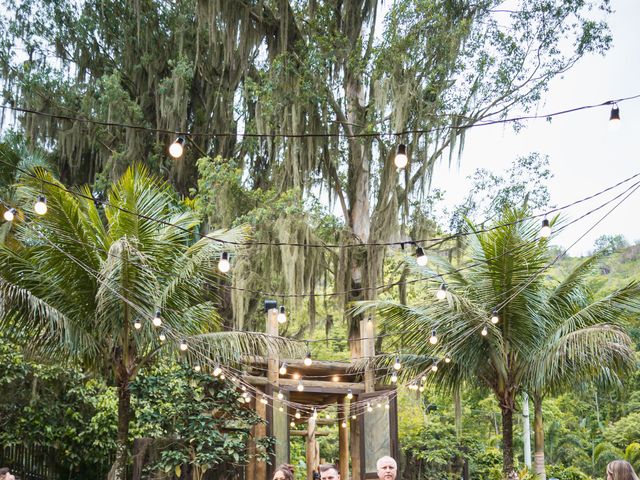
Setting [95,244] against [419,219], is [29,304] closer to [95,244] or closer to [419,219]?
[95,244]

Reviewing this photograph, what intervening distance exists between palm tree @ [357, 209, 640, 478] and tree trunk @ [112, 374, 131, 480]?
14.0 feet

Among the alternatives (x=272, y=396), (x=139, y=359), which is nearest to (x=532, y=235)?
(x=272, y=396)

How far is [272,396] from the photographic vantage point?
1264 cm

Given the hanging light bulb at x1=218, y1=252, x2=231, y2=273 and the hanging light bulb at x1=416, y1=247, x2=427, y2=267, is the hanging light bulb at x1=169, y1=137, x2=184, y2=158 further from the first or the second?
the hanging light bulb at x1=416, y1=247, x2=427, y2=267

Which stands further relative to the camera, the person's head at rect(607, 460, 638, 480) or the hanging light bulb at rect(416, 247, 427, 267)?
the hanging light bulb at rect(416, 247, 427, 267)

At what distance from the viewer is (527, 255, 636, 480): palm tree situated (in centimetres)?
1016

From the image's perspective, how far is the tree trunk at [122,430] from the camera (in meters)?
9.33

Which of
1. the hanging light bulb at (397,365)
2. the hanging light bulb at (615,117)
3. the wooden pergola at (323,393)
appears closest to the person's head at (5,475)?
the wooden pergola at (323,393)

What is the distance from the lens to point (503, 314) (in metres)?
11.3

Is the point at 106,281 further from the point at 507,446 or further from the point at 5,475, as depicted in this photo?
the point at 507,446

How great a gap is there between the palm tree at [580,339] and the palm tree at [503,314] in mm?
23

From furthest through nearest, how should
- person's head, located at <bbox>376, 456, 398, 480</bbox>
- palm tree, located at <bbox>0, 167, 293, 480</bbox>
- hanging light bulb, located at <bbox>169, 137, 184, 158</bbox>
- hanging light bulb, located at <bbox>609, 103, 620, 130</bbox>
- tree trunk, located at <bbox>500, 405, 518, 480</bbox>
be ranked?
1. tree trunk, located at <bbox>500, 405, 518, 480</bbox>
2. palm tree, located at <bbox>0, 167, 293, 480</bbox>
3. hanging light bulb, located at <bbox>609, 103, 620, 130</bbox>
4. hanging light bulb, located at <bbox>169, 137, 184, 158</bbox>
5. person's head, located at <bbox>376, 456, 398, 480</bbox>

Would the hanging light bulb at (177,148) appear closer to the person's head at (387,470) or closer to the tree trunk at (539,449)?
the person's head at (387,470)

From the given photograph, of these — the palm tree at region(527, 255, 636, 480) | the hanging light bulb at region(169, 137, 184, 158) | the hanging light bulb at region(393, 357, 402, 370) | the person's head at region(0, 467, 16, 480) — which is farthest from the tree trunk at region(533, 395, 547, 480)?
the hanging light bulb at region(169, 137, 184, 158)
